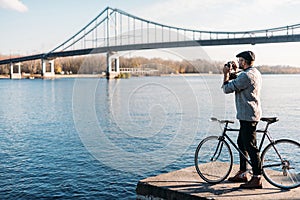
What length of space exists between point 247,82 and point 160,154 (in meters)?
7.23

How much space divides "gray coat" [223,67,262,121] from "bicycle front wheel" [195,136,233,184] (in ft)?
2.40

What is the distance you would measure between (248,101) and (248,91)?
0.13m

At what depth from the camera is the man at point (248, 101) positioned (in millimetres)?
Result: 4973

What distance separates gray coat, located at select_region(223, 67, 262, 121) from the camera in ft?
16.2

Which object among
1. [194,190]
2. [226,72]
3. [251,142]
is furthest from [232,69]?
[194,190]

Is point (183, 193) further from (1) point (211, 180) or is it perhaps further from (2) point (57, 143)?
(2) point (57, 143)

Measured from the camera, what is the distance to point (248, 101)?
502 centimetres

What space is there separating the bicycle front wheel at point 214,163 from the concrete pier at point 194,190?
4.4 inches

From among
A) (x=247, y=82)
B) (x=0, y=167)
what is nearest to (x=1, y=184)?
(x=0, y=167)

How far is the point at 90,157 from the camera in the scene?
1159cm

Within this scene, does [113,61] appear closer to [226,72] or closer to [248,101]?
[226,72]

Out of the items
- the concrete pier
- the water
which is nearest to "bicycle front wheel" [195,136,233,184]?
the concrete pier

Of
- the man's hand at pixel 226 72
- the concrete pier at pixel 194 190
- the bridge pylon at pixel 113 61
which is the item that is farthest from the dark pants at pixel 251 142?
the bridge pylon at pixel 113 61

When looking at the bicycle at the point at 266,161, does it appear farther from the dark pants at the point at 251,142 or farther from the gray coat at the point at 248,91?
the gray coat at the point at 248,91
